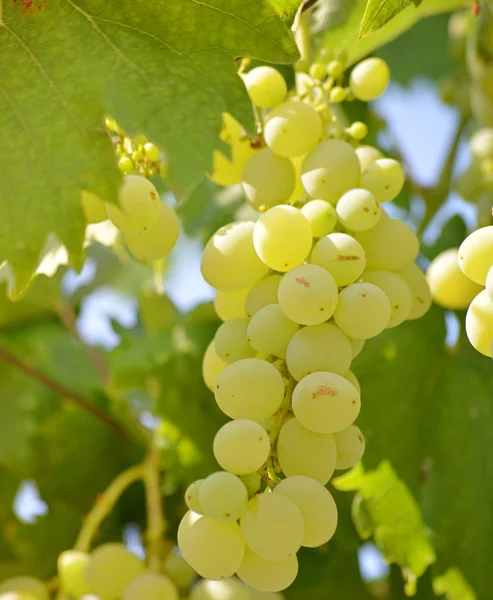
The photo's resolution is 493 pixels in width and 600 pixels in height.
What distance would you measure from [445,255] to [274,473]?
0.48 m

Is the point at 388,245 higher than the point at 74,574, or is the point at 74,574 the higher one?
the point at 388,245

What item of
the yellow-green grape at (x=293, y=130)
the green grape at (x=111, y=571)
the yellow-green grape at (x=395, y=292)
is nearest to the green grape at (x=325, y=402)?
the yellow-green grape at (x=395, y=292)

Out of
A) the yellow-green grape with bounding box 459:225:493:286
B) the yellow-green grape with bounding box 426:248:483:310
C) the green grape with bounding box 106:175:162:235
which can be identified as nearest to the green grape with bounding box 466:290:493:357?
the yellow-green grape with bounding box 459:225:493:286

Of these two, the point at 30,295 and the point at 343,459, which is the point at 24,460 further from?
the point at 343,459

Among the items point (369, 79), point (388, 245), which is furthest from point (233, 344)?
point (369, 79)

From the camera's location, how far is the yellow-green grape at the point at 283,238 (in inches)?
23.8

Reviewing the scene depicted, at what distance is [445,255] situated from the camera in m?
0.97

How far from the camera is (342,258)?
1.98 feet

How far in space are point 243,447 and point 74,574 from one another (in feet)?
1.55

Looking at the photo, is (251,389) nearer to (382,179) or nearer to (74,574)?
(382,179)

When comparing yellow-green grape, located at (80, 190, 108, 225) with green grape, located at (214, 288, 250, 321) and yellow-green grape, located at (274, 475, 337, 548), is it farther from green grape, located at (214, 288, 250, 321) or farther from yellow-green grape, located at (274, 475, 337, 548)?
yellow-green grape, located at (274, 475, 337, 548)

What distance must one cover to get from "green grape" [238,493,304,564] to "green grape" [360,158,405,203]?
0.85 feet

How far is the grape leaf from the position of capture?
60 cm

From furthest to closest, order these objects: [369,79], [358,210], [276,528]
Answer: [369,79] < [358,210] < [276,528]
